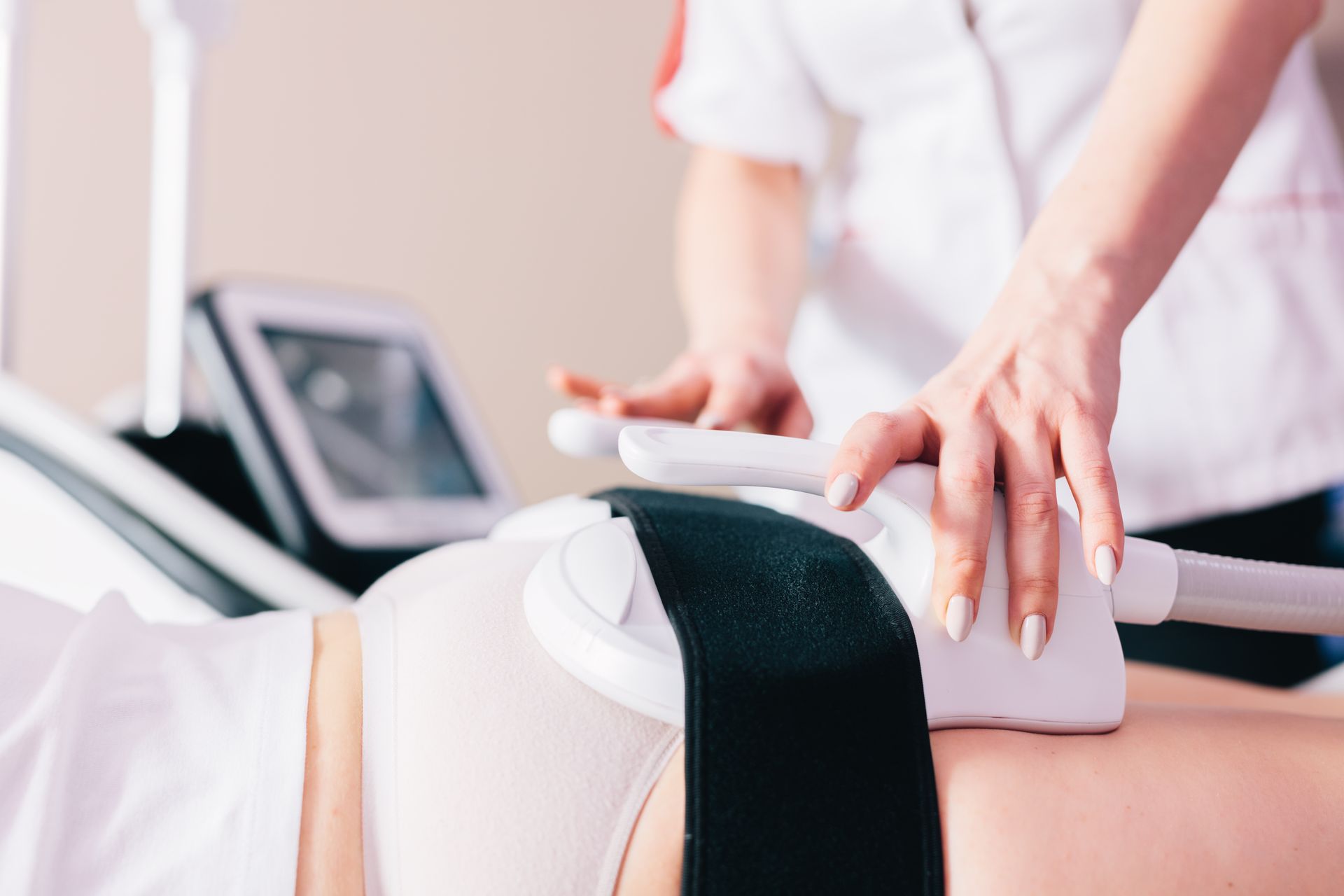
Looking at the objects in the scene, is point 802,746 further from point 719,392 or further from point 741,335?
point 741,335

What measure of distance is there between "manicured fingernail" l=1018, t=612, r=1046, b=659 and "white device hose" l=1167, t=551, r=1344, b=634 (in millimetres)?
101

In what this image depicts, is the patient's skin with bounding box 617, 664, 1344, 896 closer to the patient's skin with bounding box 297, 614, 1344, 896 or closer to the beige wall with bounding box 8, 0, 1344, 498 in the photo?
the patient's skin with bounding box 297, 614, 1344, 896

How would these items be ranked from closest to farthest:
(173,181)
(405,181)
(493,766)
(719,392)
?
(493,766)
(719,392)
(173,181)
(405,181)

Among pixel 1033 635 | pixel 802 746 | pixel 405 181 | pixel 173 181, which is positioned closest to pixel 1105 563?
pixel 1033 635

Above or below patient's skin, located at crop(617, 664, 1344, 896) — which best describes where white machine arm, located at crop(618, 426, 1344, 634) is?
above

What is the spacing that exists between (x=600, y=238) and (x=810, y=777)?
205cm

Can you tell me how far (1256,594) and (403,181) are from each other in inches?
80.4

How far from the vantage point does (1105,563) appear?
20.6 inches

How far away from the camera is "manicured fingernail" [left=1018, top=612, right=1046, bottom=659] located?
1.73ft

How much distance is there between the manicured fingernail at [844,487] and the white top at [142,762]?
0.93 feet

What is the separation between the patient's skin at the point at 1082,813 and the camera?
48 centimetres

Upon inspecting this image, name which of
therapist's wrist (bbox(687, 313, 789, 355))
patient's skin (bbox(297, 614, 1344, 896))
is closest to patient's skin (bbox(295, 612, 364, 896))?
patient's skin (bbox(297, 614, 1344, 896))

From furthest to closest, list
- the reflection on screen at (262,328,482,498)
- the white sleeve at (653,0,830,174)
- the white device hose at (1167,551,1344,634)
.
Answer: the reflection on screen at (262,328,482,498) < the white sleeve at (653,0,830,174) < the white device hose at (1167,551,1344,634)

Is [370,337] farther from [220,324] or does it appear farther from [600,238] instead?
[600,238]
